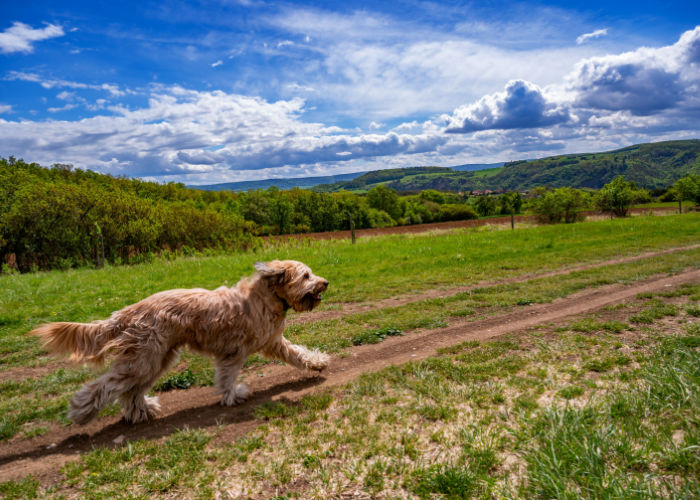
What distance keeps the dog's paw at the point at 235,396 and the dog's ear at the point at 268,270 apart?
1.54 m

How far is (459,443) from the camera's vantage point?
12.0 ft

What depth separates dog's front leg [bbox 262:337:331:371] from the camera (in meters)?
5.47

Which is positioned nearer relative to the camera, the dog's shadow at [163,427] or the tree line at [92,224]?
the dog's shadow at [163,427]

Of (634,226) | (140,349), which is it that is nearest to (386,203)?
(634,226)

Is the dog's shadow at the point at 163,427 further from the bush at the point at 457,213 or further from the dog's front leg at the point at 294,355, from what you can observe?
the bush at the point at 457,213

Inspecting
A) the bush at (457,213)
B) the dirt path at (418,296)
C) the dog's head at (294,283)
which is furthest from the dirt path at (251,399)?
the bush at (457,213)

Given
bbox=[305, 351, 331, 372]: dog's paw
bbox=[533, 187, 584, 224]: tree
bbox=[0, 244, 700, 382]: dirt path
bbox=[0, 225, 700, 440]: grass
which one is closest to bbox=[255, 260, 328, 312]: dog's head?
bbox=[305, 351, 331, 372]: dog's paw

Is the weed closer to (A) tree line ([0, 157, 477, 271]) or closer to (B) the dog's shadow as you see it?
(B) the dog's shadow

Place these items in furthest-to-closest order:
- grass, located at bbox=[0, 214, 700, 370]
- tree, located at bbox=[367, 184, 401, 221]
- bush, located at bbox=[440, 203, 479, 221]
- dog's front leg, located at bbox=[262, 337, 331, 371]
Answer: bush, located at bbox=[440, 203, 479, 221] < tree, located at bbox=[367, 184, 401, 221] < grass, located at bbox=[0, 214, 700, 370] < dog's front leg, located at bbox=[262, 337, 331, 371]

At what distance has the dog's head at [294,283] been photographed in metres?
5.09

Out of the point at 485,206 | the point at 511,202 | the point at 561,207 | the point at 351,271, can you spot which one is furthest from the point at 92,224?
the point at 485,206

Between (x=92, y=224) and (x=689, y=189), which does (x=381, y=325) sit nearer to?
(x=92, y=224)

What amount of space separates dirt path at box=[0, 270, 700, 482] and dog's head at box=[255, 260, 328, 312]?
1.25m

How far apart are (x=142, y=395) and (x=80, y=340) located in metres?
0.99
